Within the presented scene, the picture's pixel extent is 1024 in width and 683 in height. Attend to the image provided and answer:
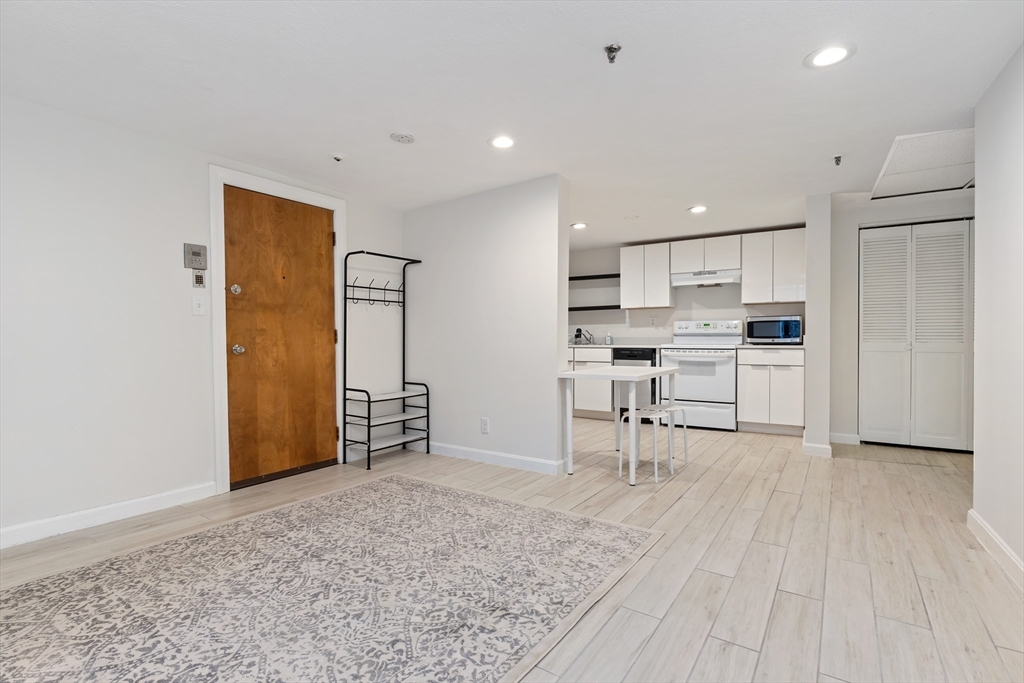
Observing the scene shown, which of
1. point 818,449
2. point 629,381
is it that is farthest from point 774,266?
point 629,381

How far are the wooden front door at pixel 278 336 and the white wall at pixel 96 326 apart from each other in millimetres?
203

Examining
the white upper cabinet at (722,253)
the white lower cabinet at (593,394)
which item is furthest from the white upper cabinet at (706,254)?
the white lower cabinet at (593,394)

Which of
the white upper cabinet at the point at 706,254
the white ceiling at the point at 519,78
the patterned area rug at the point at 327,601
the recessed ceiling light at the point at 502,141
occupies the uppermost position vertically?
the recessed ceiling light at the point at 502,141

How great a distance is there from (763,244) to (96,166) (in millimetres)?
5666

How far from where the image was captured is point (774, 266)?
5.21 meters

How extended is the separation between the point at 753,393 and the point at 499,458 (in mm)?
2884

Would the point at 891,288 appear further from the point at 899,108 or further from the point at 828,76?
the point at 828,76

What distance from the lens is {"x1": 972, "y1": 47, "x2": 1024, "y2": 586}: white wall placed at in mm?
2049

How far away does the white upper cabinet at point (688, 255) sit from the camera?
5.62 m

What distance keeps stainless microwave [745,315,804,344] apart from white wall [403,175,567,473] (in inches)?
104

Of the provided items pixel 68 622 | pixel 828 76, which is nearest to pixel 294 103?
pixel 68 622

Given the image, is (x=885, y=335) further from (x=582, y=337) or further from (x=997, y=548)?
(x=582, y=337)

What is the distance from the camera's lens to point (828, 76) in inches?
88.9

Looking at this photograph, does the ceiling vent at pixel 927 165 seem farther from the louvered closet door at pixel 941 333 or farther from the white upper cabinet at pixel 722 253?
the white upper cabinet at pixel 722 253
